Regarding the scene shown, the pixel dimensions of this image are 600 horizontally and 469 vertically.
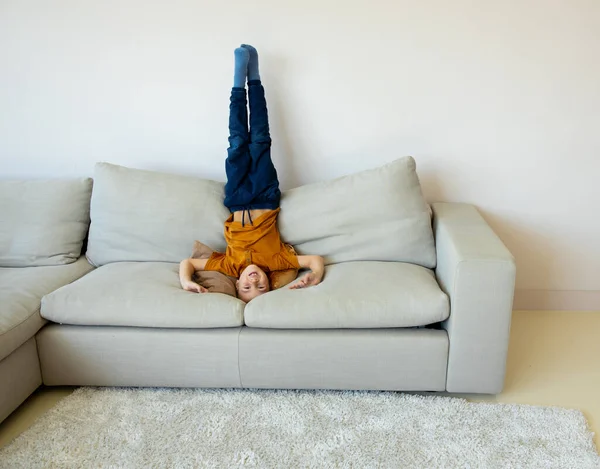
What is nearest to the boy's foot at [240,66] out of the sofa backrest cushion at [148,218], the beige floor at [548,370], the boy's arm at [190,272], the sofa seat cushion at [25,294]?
the sofa backrest cushion at [148,218]

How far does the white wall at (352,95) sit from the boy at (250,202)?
22 cm

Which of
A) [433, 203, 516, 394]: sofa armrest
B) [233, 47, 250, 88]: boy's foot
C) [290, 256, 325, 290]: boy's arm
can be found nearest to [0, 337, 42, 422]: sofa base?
[290, 256, 325, 290]: boy's arm

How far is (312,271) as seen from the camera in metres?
2.51

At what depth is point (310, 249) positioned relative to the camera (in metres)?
2.69

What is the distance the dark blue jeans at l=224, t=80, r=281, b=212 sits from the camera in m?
2.73

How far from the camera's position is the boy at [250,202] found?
255 centimetres

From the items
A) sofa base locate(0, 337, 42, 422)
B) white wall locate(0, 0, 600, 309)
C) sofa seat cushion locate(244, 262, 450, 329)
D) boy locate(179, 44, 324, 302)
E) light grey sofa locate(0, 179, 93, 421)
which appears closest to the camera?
sofa base locate(0, 337, 42, 422)

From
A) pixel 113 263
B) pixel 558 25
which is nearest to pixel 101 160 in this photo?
pixel 113 263

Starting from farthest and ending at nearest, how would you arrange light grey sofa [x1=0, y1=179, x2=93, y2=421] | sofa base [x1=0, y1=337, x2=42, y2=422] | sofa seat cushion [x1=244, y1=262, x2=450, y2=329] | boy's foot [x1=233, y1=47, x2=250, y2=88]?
boy's foot [x1=233, y1=47, x2=250, y2=88] → light grey sofa [x1=0, y1=179, x2=93, y2=421] → sofa seat cushion [x1=244, y1=262, x2=450, y2=329] → sofa base [x1=0, y1=337, x2=42, y2=422]

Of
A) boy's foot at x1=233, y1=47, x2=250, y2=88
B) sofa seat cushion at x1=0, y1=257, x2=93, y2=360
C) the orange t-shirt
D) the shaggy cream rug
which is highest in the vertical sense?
boy's foot at x1=233, y1=47, x2=250, y2=88

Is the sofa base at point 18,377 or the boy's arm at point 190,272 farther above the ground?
the boy's arm at point 190,272

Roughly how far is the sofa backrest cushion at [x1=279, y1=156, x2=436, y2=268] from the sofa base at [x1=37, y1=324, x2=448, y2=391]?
0.48 meters

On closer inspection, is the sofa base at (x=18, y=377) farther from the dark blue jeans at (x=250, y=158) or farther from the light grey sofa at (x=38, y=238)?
the dark blue jeans at (x=250, y=158)

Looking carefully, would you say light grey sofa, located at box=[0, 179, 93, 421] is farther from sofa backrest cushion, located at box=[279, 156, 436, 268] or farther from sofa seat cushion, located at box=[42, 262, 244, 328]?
sofa backrest cushion, located at box=[279, 156, 436, 268]
